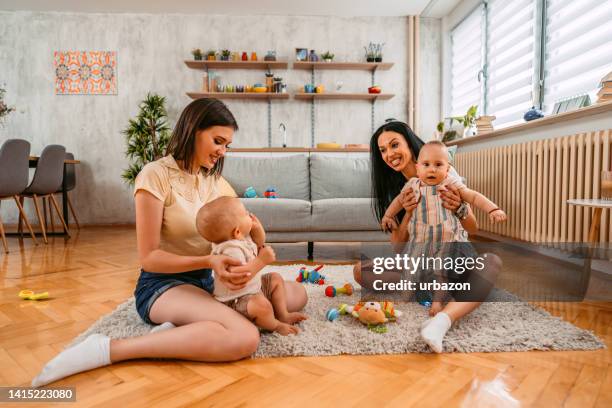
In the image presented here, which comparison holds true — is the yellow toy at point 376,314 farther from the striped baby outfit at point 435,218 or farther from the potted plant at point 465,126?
the potted plant at point 465,126

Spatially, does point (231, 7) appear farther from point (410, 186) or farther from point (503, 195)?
point (410, 186)

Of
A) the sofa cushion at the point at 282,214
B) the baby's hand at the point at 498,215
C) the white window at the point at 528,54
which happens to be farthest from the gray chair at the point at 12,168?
the white window at the point at 528,54

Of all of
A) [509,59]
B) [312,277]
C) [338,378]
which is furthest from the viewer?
[509,59]

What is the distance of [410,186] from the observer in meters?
1.60

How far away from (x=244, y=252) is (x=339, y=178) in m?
2.20

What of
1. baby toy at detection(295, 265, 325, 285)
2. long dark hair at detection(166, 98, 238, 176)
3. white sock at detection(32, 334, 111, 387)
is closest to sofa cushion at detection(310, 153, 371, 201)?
baby toy at detection(295, 265, 325, 285)

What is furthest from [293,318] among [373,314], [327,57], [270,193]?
[327,57]

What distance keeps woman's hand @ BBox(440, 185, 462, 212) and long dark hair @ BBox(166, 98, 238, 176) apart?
2.80 ft

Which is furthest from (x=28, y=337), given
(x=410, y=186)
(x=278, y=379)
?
(x=410, y=186)

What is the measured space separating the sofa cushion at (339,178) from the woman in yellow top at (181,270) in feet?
6.32

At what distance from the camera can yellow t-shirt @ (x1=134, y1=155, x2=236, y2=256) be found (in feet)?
4.04

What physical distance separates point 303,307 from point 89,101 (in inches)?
192

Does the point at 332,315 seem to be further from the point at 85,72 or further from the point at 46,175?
the point at 85,72

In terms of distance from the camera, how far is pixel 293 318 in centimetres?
142
